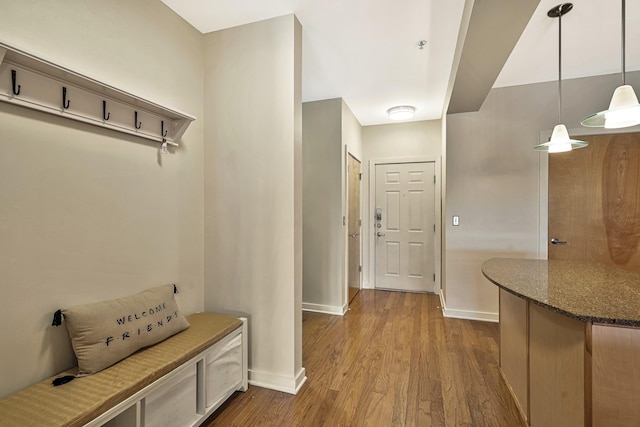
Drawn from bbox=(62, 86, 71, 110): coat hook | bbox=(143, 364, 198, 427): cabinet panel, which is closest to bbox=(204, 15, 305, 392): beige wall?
bbox=(143, 364, 198, 427): cabinet panel

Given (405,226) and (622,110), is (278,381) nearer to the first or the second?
(622,110)

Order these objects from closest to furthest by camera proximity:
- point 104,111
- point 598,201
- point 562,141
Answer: point 104,111
point 562,141
point 598,201

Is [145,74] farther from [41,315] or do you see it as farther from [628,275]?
[628,275]

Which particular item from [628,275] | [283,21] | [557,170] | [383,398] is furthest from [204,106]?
[557,170]

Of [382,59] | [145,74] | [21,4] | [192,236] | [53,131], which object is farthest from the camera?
[382,59]

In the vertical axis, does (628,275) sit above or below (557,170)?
below

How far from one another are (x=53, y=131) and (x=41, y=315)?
2.82 ft

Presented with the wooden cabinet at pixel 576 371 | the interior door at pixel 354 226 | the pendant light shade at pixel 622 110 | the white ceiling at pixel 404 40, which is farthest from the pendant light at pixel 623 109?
the interior door at pixel 354 226

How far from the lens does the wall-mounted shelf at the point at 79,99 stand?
123 cm

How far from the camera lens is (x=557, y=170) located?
3061 millimetres

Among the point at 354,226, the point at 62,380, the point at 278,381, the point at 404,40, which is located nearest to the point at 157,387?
the point at 62,380

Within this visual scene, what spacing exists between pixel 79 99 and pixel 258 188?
3.54 feet

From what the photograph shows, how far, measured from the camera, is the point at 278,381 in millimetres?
2080

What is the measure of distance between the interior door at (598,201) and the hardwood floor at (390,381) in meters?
1.27
